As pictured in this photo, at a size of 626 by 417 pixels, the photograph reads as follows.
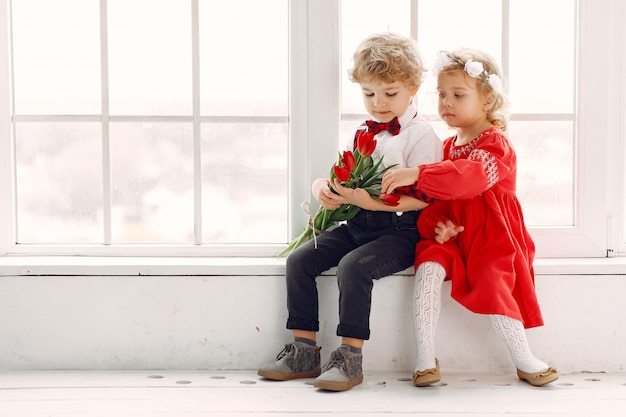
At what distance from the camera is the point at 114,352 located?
2.21 metres

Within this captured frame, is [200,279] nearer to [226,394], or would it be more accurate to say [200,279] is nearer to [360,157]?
[226,394]

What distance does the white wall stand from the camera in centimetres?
220

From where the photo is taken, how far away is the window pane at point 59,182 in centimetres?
240

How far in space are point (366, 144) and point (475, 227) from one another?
0.39m

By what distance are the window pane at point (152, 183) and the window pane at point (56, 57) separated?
0.17 m

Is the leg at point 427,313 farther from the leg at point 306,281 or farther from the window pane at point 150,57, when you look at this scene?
the window pane at point 150,57

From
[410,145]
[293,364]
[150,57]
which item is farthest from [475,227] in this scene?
[150,57]

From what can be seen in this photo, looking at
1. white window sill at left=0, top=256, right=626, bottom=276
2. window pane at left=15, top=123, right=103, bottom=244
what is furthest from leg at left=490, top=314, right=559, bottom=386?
window pane at left=15, top=123, right=103, bottom=244

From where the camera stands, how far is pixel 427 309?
6.78 feet

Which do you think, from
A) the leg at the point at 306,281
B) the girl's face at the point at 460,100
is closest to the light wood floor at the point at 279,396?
the leg at the point at 306,281

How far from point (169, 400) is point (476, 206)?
979mm

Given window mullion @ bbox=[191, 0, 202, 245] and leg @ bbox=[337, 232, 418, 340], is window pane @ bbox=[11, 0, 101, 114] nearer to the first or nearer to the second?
window mullion @ bbox=[191, 0, 202, 245]

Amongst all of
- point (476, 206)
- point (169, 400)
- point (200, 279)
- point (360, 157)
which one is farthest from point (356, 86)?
point (169, 400)

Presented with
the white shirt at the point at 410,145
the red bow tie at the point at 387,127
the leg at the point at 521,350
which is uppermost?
the red bow tie at the point at 387,127
